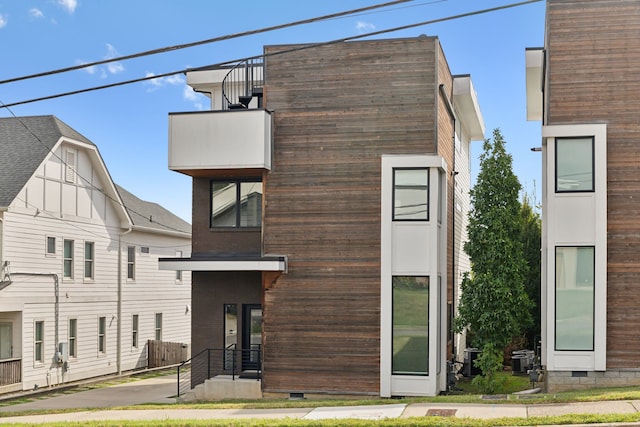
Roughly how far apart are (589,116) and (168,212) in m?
26.5

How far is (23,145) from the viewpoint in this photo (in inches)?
1135

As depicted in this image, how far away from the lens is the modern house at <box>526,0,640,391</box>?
1881 cm

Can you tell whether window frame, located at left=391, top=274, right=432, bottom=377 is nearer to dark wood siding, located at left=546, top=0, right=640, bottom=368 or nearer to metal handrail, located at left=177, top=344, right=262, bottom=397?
metal handrail, located at left=177, top=344, right=262, bottom=397

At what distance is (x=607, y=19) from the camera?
756 inches

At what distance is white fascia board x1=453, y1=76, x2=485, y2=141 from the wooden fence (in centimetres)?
1511

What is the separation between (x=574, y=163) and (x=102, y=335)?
1983cm

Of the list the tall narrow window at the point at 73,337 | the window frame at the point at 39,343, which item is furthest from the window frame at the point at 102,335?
the window frame at the point at 39,343

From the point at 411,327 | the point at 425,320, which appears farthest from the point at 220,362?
the point at 425,320

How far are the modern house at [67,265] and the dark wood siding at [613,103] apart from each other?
55.4 feet

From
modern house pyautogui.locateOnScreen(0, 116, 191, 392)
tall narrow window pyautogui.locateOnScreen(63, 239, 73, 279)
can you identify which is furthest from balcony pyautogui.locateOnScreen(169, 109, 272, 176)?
tall narrow window pyautogui.locateOnScreen(63, 239, 73, 279)

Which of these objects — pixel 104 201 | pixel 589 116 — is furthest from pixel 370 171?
pixel 104 201

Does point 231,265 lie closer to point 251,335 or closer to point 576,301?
point 251,335

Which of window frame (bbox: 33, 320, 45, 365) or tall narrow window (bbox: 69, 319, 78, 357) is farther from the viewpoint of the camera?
tall narrow window (bbox: 69, 319, 78, 357)

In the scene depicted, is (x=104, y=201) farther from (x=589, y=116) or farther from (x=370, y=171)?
(x=589, y=116)
